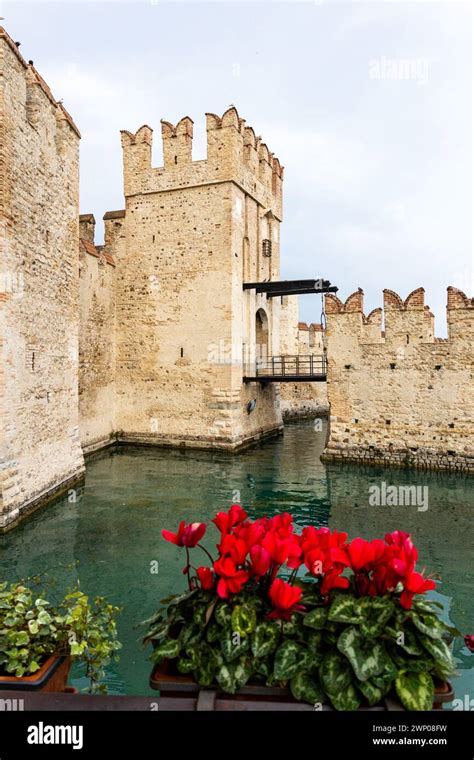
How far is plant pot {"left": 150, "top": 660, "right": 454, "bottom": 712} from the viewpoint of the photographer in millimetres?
2004

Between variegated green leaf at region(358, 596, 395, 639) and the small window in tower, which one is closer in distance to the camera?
variegated green leaf at region(358, 596, 395, 639)

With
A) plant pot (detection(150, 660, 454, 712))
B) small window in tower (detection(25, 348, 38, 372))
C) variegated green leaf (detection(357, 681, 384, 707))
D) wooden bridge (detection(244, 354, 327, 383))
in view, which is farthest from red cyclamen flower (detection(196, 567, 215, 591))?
wooden bridge (detection(244, 354, 327, 383))

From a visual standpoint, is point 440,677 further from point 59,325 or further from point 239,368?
point 239,368

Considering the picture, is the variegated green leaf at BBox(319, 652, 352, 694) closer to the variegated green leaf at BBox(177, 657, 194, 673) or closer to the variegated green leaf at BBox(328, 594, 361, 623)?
the variegated green leaf at BBox(328, 594, 361, 623)

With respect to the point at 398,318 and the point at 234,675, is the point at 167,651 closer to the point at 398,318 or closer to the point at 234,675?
the point at 234,675

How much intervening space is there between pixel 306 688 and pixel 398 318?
1284 centimetres

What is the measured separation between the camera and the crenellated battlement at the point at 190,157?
53.5 feet

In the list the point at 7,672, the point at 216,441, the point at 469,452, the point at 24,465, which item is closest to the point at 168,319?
the point at 216,441

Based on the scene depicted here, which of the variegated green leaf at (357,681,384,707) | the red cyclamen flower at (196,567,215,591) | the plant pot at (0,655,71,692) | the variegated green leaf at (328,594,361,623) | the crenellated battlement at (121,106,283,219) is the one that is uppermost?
the crenellated battlement at (121,106,283,219)

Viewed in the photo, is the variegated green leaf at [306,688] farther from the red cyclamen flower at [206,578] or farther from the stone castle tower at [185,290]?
the stone castle tower at [185,290]

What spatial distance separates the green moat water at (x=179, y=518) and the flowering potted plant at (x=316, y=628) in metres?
2.60

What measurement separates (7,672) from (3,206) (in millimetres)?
7820

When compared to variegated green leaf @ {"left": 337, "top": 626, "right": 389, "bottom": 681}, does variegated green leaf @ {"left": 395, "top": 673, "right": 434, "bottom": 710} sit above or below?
below

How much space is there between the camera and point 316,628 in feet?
7.15
